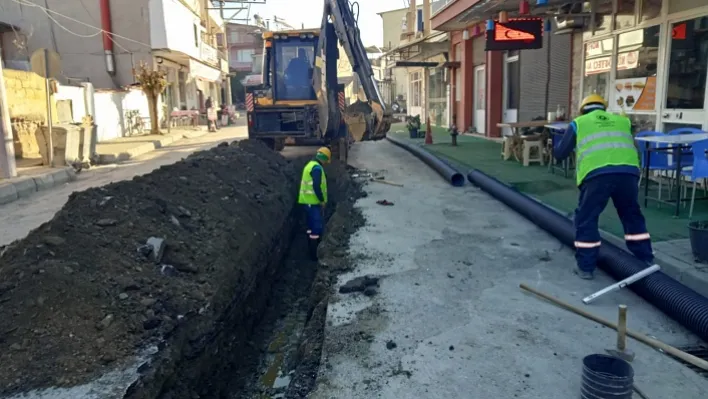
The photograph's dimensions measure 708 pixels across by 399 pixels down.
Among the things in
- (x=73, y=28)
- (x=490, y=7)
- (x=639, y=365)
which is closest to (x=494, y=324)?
(x=639, y=365)

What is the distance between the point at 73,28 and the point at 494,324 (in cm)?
2726

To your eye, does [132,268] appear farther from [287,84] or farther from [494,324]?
[287,84]

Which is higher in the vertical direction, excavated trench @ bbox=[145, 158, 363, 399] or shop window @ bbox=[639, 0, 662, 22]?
shop window @ bbox=[639, 0, 662, 22]

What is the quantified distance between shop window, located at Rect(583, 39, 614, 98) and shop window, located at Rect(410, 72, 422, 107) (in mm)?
19822

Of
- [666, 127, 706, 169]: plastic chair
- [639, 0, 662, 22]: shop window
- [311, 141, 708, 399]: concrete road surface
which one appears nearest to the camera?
[311, 141, 708, 399]: concrete road surface

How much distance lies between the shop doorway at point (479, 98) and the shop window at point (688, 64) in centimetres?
982

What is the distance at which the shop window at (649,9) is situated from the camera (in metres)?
8.30

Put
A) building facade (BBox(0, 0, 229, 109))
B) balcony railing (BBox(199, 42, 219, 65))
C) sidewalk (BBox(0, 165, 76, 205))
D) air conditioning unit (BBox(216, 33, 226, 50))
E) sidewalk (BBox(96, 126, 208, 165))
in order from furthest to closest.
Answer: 1. air conditioning unit (BBox(216, 33, 226, 50))
2. balcony railing (BBox(199, 42, 219, 65))
3. building facade (BBox(0, 0, 229, 109))
4. sidewalk (BBox(96, 126, 208, 165))
5. sidewalk (BBox(0, 165, 76, 205))

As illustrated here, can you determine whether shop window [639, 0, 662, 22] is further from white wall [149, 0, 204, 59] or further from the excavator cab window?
white wall [149, 0, 204, 59]

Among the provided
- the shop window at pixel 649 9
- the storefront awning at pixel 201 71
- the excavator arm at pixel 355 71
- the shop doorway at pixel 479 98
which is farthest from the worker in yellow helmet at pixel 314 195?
the storefront awning at pixel 201 71

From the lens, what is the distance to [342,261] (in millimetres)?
5641

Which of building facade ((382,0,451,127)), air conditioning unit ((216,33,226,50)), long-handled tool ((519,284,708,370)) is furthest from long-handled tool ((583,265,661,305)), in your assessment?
air conditioning unit ((216,33,226,50))

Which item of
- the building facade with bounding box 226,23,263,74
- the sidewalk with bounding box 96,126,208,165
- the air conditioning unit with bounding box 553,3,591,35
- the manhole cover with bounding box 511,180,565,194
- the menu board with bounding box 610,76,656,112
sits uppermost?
the building facade with bounding box 226,23,263,74

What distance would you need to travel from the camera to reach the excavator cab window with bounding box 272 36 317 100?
43.7ft
